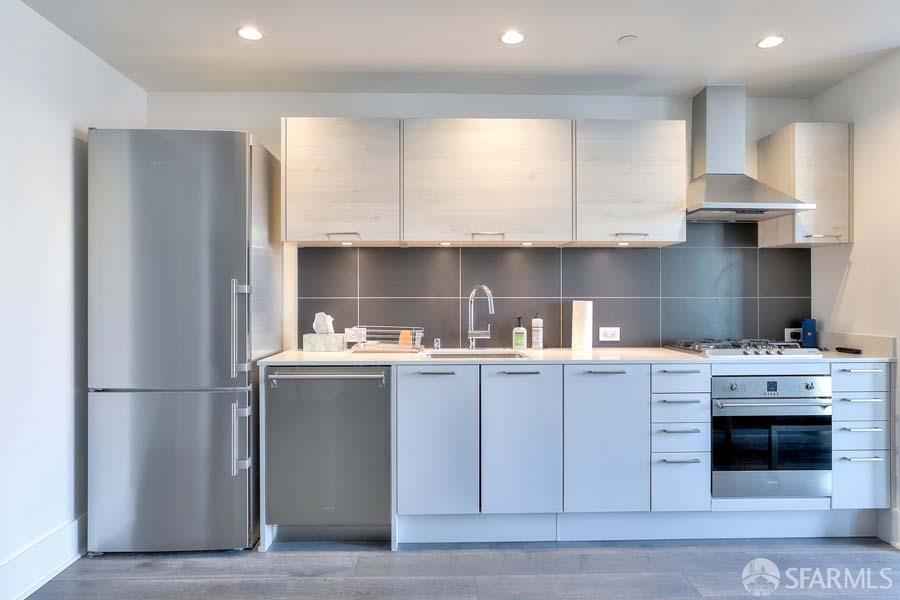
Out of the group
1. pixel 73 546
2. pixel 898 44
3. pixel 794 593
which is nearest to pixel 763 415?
pixel 794 593

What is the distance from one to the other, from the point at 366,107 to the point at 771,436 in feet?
9.49

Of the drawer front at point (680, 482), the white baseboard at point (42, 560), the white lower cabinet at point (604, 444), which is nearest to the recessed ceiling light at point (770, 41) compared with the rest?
the white lower cabinet at point (604, 444)

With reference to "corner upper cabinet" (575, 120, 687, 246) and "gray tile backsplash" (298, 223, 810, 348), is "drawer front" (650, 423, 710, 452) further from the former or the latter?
"corner upper cabinet" (575, 120, 687, 246)

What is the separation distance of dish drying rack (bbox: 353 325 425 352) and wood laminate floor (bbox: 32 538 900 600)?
1.04 m

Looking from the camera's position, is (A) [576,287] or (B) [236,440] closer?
(B) [236,440]

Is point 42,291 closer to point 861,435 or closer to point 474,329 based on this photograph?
point 474,329

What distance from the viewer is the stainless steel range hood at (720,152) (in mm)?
3039

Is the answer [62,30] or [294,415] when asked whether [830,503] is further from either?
[62,30]

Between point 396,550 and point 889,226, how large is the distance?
3028mm

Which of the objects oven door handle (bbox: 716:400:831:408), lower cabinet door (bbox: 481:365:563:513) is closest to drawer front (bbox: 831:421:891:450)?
oven door handle (bbox: 716:400:831:408)

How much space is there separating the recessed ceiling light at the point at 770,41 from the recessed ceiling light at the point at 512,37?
118 cm

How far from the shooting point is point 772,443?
274 cm

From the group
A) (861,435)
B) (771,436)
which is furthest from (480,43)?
(861,435)

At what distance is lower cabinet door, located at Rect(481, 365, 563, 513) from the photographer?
107 inches
